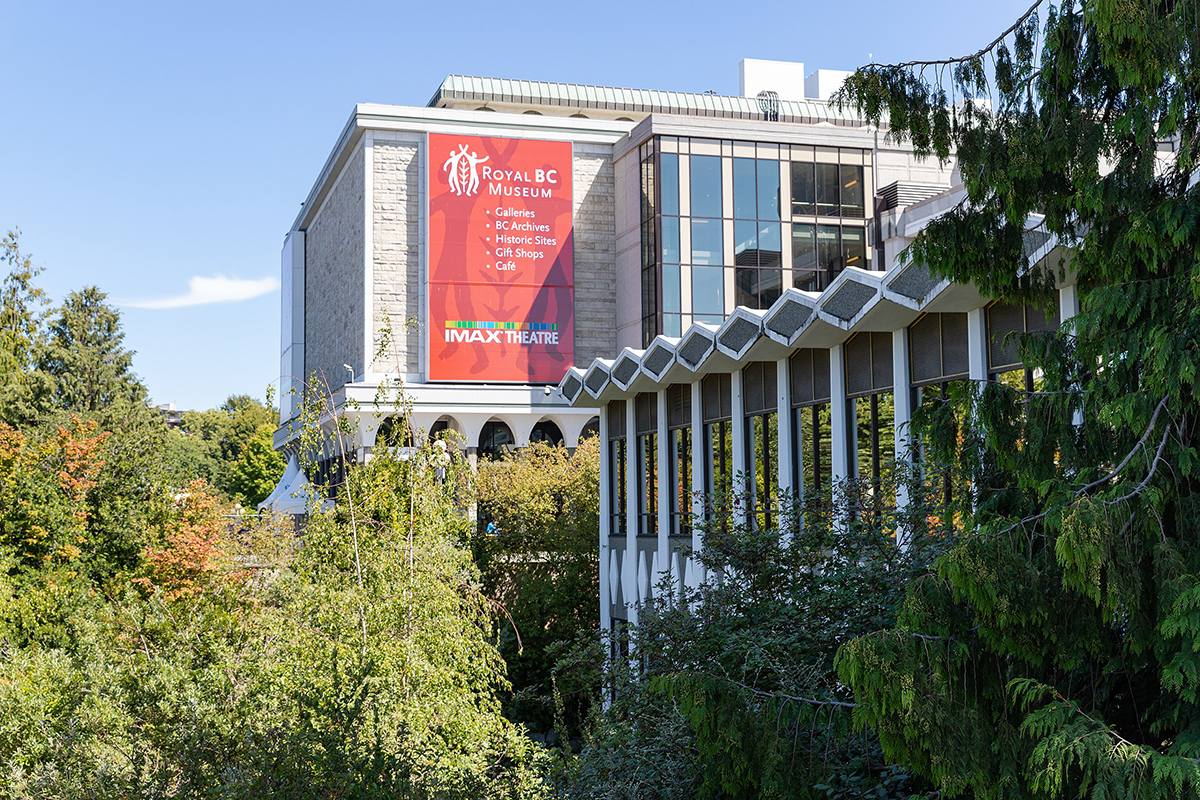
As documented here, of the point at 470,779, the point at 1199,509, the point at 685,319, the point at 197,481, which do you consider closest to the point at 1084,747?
the point at 1199,509

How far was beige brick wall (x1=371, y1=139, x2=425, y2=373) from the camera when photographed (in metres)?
45.7

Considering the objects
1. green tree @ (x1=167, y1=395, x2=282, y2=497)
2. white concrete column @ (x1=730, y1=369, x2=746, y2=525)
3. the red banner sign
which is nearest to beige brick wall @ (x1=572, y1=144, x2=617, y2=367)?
the red banner sign

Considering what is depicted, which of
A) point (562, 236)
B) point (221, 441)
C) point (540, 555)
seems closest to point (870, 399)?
point (540, 555)

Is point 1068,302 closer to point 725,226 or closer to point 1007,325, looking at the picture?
point 1007,325

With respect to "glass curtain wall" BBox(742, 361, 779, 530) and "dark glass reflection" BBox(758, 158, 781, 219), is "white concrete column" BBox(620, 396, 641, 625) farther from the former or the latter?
"dark glass reflection" BBox(758, 158, 781, 219)

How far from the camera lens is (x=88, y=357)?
46031mm

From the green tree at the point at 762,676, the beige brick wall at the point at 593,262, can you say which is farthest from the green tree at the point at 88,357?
the green tree at the point at 762,676

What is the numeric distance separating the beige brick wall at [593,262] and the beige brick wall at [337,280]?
9171mm

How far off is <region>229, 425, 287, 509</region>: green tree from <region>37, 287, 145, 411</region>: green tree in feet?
83.3

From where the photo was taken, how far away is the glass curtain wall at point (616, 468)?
2360 cm

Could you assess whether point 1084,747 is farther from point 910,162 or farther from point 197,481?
point 910,162

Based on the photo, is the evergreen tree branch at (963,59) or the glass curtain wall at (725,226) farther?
the glass curtain wall at (725,226)

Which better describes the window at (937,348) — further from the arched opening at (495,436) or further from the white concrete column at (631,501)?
the arched opening at (495,436)

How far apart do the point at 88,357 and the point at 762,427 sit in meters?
37.0
